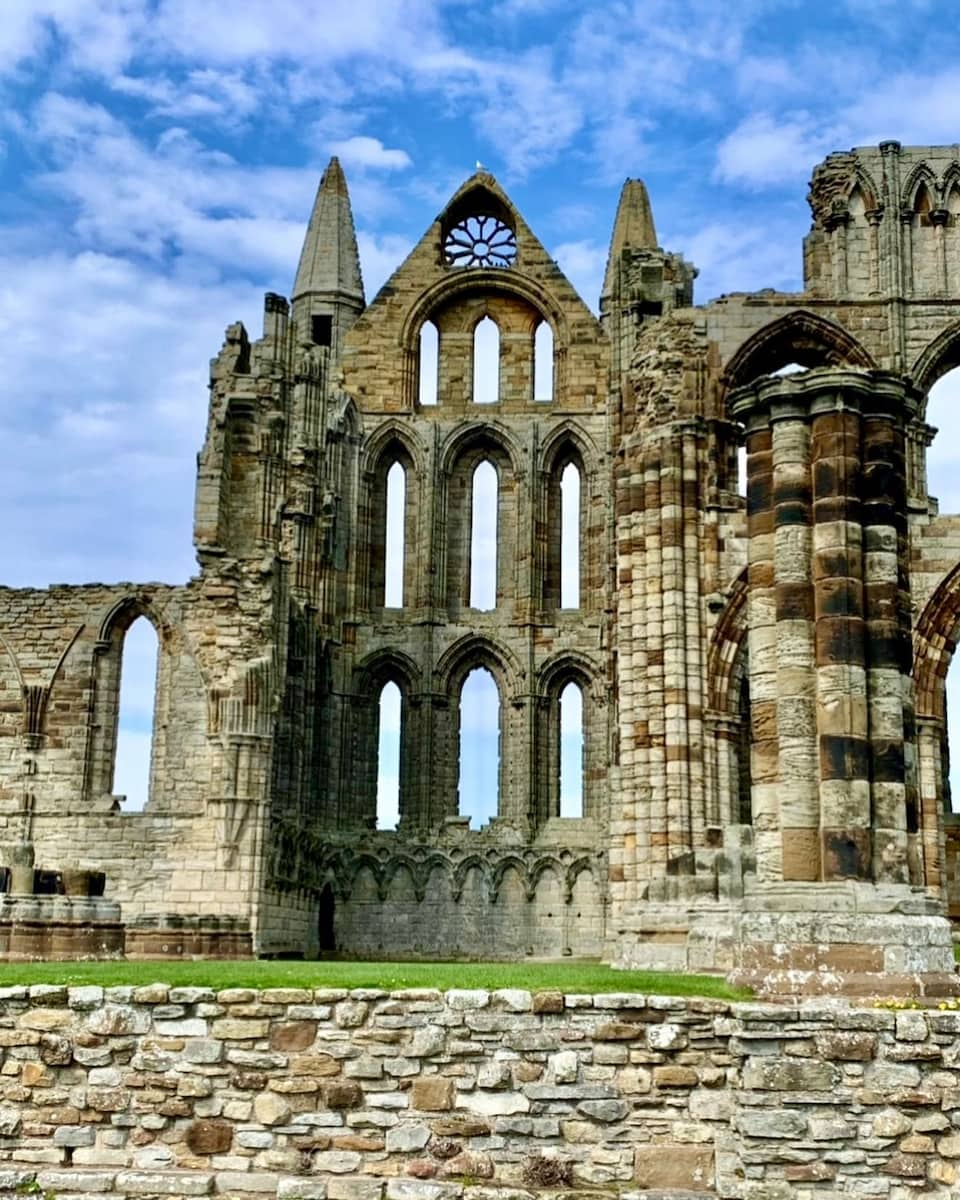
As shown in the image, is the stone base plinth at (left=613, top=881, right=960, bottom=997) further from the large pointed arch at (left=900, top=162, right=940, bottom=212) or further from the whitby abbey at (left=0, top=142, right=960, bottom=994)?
Answer: the large pointed arch at (left=900, top=162, right=940, bottom=212)

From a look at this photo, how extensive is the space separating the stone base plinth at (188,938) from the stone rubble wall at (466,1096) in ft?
50.0

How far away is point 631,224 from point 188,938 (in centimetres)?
2073

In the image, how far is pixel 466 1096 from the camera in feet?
32.1

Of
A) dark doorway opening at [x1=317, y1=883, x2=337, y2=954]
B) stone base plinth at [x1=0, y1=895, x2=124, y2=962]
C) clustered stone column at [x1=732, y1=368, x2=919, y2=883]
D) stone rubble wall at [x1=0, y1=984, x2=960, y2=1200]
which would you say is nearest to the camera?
stone rubble wall at [x1=0, y1=984, x2=960, y2=1200]

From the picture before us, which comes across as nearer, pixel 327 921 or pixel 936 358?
pixel 936 358

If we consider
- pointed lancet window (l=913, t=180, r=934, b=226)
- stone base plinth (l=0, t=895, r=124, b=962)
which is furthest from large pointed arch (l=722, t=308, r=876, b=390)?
stone base plinth (l=0, t=895, r=124, b=962)

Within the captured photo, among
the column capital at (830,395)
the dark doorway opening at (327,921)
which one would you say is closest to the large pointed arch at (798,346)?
the column capital at (830,395)

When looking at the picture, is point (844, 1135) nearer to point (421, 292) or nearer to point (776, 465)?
point (776, 465)

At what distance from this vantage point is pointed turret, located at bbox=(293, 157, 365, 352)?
40438 millimetres

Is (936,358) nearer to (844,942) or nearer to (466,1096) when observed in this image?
(844,942)

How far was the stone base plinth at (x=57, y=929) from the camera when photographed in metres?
18.5

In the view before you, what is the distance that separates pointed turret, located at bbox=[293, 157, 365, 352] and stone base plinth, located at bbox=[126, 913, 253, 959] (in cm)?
1687

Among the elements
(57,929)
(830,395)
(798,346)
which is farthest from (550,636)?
(830,395)

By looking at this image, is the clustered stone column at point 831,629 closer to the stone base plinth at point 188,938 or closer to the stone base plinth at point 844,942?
the stone base plinth at point 844,942
